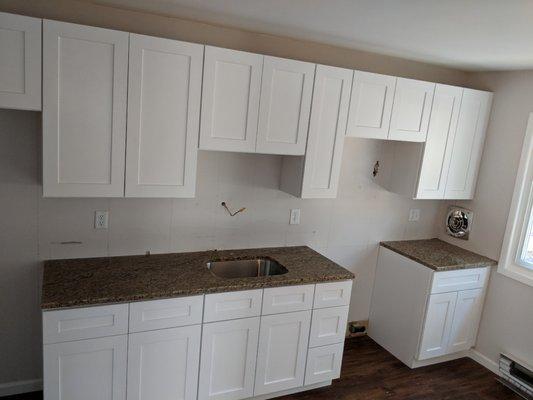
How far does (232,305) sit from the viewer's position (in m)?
2.45

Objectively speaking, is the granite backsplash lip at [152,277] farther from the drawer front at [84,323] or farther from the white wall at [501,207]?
Answer: the white wall at [501,207]

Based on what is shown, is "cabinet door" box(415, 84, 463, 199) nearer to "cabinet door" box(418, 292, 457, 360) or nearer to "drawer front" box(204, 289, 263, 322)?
"cabinet door" box(418, 292, 457, 360)

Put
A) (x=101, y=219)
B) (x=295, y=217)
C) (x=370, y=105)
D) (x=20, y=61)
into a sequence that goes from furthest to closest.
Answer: (x=295, y=217) < (x=370, y=105) < (x=101, y=219) < (x=20, y=61)

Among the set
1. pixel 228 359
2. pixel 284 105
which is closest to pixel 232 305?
pixel 228 359

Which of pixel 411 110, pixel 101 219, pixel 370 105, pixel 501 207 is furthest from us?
pixel 501 207

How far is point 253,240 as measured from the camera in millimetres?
3115

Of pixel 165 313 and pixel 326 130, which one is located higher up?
pixel 326 130

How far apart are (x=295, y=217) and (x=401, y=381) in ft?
4.86

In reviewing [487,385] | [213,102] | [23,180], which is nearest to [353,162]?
[213,102]

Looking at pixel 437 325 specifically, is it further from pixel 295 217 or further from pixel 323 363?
pixel 295 217

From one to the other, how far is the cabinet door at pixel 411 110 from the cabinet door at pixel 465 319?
4.43ft

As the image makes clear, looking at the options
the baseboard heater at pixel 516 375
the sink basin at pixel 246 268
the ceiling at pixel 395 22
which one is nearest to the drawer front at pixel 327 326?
the sink basin at pixel 246 268

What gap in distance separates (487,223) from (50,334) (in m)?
3.31

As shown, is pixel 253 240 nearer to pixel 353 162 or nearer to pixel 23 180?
pixel 353 162
